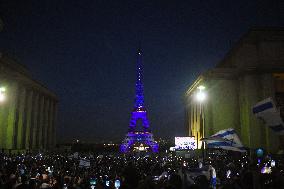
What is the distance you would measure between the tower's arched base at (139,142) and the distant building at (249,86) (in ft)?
222

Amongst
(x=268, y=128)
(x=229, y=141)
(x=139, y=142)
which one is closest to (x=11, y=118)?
(x=268, y=128)

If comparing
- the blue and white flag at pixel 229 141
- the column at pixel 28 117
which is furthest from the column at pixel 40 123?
the blue and white flag at pixel 229 141

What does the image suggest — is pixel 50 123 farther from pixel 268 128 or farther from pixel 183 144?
pixel 268 128

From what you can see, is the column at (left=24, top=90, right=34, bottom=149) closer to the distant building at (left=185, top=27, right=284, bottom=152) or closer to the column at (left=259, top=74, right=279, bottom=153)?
the distant building at (left=185, top=27, right=284, bottom=152)

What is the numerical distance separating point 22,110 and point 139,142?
236 ft

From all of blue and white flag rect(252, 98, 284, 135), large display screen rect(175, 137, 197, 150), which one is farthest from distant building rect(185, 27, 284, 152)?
blue and white flag rect(252, 98, 284, 135)

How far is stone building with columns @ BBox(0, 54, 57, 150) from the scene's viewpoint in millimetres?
62938

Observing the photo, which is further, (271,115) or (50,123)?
(50,123)

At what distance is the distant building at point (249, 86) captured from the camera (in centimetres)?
5109

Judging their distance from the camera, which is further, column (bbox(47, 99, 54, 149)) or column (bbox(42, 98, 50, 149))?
column (bbox(47, 99, 54, 149))

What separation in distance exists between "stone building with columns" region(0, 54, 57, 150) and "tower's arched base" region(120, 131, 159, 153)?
35.2m

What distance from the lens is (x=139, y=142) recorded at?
137375 mm

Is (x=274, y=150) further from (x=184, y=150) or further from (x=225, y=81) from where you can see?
(x=225, y=81)

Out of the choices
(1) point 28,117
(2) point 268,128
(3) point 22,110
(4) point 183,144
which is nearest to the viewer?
(2) point 268,128
